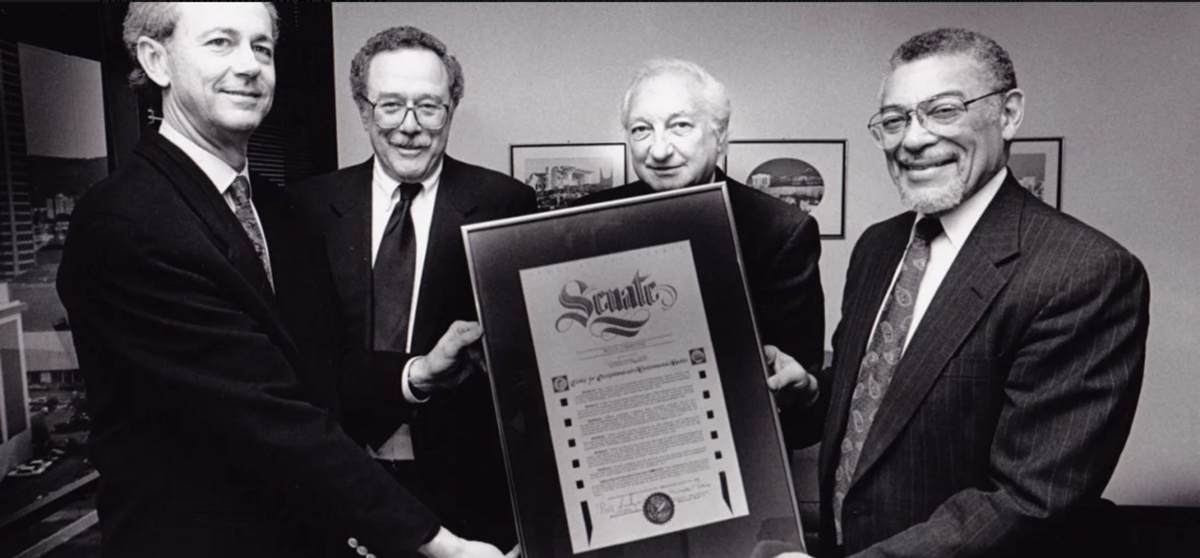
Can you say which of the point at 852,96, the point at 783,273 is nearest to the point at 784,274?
the point at 783,273

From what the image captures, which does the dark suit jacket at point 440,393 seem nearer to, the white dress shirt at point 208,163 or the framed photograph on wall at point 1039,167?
Result: the white dress shirt at point 208,163

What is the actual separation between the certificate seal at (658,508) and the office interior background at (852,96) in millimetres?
704

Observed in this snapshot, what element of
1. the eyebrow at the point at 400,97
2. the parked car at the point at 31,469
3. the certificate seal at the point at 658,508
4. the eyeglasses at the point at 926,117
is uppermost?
the eyebrow at the point at 400,97

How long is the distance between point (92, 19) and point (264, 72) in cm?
20

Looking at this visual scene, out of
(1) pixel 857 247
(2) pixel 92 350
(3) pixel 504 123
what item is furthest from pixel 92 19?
(3) pixel 504 123

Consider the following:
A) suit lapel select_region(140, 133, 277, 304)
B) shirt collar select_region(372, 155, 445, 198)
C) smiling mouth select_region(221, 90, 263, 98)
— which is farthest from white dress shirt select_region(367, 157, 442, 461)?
smiling mouth select_region(221, 90, 263, 98)

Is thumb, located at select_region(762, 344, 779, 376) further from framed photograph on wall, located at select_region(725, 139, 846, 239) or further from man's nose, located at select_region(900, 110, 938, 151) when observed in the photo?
framed photograph on wall, located at select_region(725, 139, 846, 239)

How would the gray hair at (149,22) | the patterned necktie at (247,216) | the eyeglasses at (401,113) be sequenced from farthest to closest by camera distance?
the eyeglasses at (401,113), the patterned necktie at (247,216), the gray hair at (149,22)

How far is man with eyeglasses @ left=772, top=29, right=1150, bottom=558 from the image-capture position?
1.10 metres

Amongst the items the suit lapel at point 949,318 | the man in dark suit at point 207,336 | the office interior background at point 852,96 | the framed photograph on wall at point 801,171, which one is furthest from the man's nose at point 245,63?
the framed photograph on wall at point 801,171

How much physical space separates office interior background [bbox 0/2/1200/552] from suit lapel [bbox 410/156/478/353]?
0.22 m

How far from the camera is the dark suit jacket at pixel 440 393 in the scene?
3.83 ft

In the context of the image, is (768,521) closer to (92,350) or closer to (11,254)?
(92,350)

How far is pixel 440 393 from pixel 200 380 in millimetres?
397
